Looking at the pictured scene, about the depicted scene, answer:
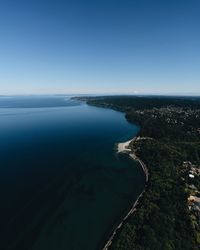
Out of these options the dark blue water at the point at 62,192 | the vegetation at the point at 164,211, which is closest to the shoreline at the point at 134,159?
the vegetation at the point at 164,211

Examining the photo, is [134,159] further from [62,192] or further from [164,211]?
[62,192]

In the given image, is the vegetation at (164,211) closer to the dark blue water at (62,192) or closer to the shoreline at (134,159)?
the shoreline at (134,159)

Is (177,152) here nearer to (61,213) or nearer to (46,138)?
(61,213)

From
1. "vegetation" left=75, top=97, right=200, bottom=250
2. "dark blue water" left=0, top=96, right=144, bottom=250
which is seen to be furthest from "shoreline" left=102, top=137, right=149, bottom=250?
"dark blue water" left=0, top=96, right=144, bottom=250

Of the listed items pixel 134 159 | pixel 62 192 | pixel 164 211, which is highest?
pixel 164 211

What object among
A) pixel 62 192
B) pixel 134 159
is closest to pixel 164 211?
pixel 62 192

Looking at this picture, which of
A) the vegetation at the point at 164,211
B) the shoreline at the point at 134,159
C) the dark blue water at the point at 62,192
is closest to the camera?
the vegetation at the point at 164,211

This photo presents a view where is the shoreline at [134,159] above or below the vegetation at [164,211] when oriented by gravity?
below

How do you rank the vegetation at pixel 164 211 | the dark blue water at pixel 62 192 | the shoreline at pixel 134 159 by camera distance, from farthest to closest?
the dark blue water at pixel 62 192, the shoreline at pixel 134 159, the vegetation at pixel 164 211
